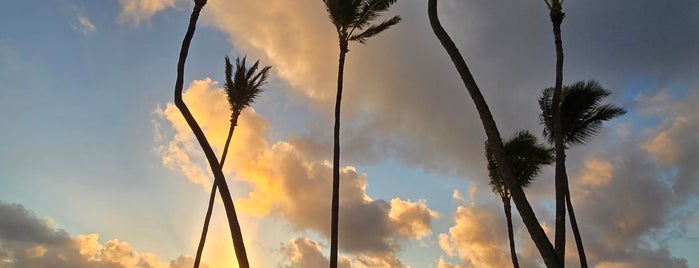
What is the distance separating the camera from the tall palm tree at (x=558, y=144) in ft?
46.2

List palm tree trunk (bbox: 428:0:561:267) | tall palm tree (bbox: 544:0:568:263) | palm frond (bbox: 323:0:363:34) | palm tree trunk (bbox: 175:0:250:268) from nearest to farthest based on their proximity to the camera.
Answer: palm tree trunk (bbox: 428:0:561:267), palm tree trunk (bbox: 175:0:250:268), tall palm tree (bbox: 544:0:568:263), palm frond (bbox: 323:0:363:34)

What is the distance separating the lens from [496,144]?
1062 cm

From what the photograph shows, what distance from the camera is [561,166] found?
48.2ft

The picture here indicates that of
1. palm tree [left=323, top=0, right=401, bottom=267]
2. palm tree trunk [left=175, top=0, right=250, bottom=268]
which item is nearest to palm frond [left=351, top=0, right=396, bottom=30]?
palm tree [left=323, top=0, right=401, bottom=267]

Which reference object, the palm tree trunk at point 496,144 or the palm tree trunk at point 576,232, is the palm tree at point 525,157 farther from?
the palm tree trunk at point 496,144

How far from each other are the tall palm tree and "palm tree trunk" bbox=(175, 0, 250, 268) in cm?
772

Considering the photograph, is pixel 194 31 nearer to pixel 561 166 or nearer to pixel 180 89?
pixel 180 89

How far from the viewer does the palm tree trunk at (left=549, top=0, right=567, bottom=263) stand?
46.2 ft

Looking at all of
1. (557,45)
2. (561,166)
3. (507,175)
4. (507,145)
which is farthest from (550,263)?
(507,145)

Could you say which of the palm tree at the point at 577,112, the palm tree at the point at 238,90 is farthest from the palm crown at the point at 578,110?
the palm tree at the point at 238,90

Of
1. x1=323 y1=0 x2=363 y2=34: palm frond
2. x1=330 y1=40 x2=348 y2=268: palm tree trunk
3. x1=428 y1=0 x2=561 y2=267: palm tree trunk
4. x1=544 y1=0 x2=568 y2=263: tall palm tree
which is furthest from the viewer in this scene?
x1=323 y1=0 x2=363 y2=34: palm frond

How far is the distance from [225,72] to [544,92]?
14.3 m

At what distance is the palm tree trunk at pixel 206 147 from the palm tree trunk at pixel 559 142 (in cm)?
774

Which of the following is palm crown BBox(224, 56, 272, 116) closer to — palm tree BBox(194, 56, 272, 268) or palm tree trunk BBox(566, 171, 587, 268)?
palm tree BBox(194, 56, 272, 268)
